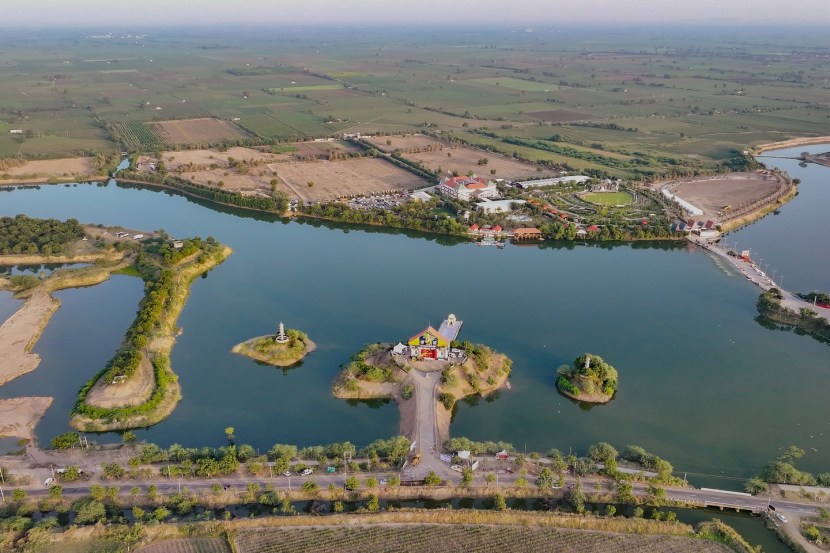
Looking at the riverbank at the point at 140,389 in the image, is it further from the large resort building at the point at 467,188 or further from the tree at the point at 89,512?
the large resort building at the point at 467,188

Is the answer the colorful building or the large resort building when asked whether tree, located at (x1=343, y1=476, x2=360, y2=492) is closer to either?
the colorful building

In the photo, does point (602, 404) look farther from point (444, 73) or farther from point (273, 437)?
point (444, 73)

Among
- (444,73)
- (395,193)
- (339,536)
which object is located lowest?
(339,536)

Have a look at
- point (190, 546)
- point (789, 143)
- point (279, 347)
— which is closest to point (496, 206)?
point (279, 347)

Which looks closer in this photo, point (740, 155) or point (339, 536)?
point (339, 536)

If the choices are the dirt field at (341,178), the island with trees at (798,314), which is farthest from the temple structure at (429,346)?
the dirt field at (341,178)

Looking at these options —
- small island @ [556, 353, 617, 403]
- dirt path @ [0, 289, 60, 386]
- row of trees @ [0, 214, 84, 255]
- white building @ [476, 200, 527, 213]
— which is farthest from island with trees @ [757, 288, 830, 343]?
row of trees @ [0, 214, 84, 255]

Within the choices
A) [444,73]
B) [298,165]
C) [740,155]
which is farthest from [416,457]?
[444,73]
